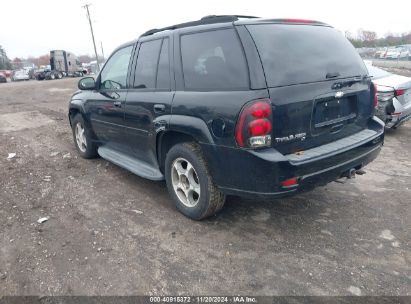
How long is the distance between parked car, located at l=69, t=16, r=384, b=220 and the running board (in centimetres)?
3

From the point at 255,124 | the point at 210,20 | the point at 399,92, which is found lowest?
the point at 399,92

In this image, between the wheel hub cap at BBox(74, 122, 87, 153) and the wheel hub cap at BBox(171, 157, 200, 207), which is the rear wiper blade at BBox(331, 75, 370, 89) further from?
the wheel hub cap at BBox(74, 122, 87, 153)

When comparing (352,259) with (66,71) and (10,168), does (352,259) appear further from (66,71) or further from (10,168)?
(66,71)

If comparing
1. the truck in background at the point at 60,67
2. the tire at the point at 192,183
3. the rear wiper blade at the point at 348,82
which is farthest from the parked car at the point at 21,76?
the rear wiper blade at the point at 348,82

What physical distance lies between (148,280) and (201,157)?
48.2 inches

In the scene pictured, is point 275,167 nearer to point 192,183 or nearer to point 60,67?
point 192,183

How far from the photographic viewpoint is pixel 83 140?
232 inches

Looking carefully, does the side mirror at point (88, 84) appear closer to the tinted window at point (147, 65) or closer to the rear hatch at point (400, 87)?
the tinted window at point (147, 65)

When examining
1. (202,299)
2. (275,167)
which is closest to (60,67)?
(275,167)

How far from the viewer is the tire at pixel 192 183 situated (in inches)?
130

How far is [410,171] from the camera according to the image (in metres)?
4.97

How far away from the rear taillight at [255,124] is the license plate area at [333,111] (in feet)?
1.78

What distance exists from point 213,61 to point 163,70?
0.77m

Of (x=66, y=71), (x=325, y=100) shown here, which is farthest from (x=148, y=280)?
(x=66, y=71)
